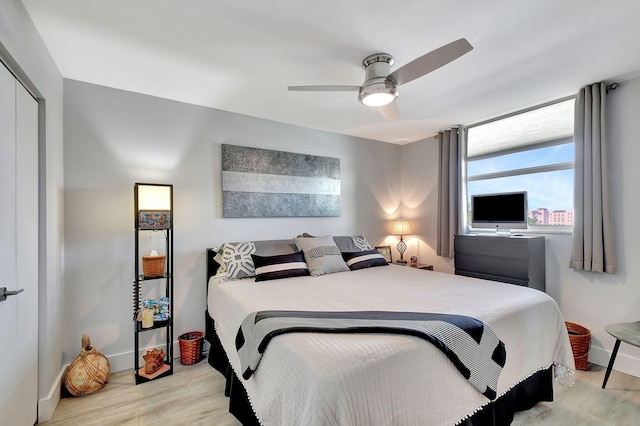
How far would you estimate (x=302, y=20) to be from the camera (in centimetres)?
174

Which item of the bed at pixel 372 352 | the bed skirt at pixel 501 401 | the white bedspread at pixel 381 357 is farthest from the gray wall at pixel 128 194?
the bed skirt at pixel 501 401

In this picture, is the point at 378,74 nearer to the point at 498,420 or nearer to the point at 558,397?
the point at 498,420

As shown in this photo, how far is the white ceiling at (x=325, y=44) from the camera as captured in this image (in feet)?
5.43

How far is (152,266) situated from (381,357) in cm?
207

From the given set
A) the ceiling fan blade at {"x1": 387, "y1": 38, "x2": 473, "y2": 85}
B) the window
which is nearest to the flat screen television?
the window

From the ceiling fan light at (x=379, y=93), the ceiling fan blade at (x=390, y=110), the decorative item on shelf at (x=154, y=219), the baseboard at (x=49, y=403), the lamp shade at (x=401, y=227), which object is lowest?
the baseboard at (x=49, y=403)

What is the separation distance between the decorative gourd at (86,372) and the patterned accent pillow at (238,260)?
1132mm

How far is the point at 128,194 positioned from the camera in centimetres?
263

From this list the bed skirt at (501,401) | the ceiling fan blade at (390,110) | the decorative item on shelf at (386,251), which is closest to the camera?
the bed skirt at (501,401)

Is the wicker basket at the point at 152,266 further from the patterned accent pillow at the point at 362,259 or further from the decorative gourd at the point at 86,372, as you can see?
the patterned accent pillow at the point at 362,259

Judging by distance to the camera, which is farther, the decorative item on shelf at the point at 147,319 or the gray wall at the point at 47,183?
the decorative item on shelf at the point at 147,319

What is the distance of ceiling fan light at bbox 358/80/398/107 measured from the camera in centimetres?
204

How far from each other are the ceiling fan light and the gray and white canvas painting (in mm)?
1474

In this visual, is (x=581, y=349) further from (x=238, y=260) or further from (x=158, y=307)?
(x=158, y=307)
